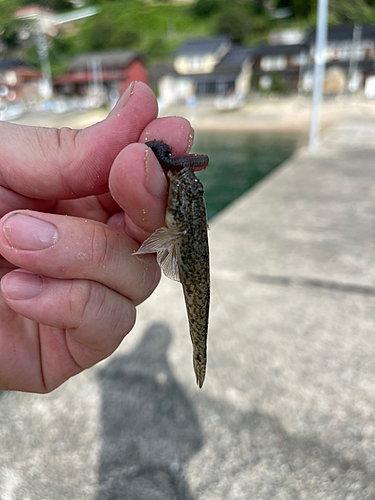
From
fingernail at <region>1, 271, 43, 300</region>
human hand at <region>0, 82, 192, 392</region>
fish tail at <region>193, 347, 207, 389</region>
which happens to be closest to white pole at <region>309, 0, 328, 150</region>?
fish tail at <region>193, 347, 207, 389</region>

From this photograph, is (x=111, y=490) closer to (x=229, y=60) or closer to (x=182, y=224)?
(x=182, y=224)

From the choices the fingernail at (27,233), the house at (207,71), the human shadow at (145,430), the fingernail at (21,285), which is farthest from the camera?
the house at (207,71)

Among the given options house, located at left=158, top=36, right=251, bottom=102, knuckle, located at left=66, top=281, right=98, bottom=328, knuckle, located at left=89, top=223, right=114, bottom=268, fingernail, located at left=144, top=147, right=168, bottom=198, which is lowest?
house, located at left=158, top=36, right=251, bottom=102

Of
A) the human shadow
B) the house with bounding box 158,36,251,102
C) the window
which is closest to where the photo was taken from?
the human shadow

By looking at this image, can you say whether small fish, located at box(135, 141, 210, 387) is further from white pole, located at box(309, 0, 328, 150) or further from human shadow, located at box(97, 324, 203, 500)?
white pole, located at box(309, 0, 328, 150)

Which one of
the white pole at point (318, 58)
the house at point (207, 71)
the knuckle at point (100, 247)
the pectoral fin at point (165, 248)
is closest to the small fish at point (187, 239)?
the pectoral fin at point (165, 248)

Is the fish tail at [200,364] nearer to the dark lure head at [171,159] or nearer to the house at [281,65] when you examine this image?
the dark lure head at [171,159]
